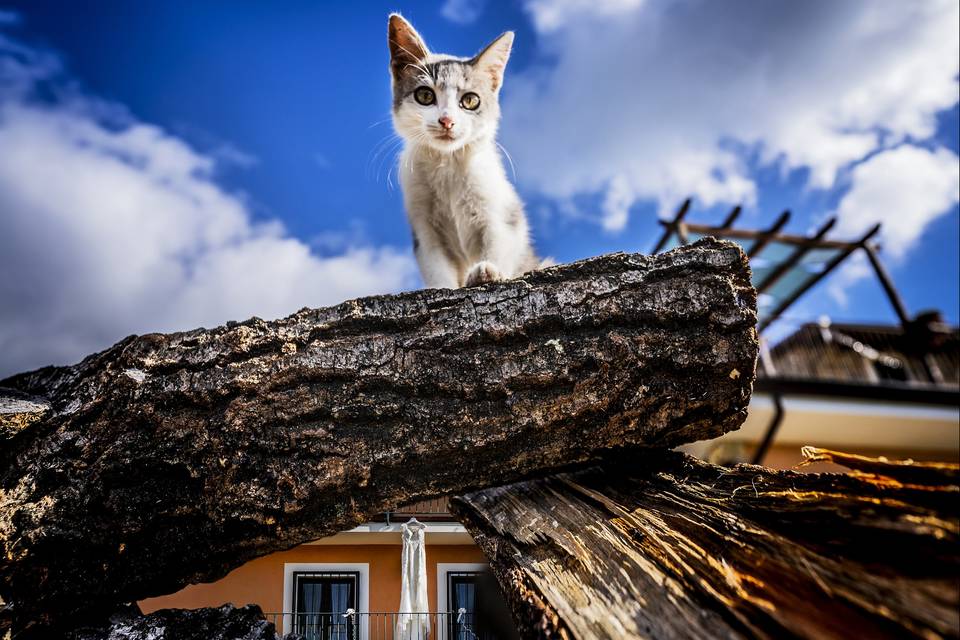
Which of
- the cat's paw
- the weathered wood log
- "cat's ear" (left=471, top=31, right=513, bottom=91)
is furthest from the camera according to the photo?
"cat's ear" (left=471, top=31, right=513, bottom=91)

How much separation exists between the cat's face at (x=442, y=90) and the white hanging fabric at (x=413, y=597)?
159 inches

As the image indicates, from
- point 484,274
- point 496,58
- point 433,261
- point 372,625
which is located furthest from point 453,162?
point 372,625

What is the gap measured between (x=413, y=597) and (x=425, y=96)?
197 inches

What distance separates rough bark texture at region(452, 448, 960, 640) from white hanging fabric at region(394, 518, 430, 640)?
426 centimetres

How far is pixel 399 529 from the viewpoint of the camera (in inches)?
190

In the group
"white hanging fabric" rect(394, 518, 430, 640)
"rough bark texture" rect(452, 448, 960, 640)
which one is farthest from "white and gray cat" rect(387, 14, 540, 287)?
"white hanging fabric" rect(394, 518, 430, 640)

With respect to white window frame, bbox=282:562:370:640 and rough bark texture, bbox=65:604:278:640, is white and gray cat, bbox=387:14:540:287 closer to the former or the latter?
rough bark texture, bbox=65:604:278:640

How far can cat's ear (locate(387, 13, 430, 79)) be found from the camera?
2.69 metres

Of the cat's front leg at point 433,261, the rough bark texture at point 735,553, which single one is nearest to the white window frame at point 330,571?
the cat's front leg at point 433,261

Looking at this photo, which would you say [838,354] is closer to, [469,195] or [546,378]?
[469,195]

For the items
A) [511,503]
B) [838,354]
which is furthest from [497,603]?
[838,354]

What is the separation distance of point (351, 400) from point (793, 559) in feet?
3.52

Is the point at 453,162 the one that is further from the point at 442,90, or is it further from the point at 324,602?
the point at 324,602

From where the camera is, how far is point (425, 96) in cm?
263
